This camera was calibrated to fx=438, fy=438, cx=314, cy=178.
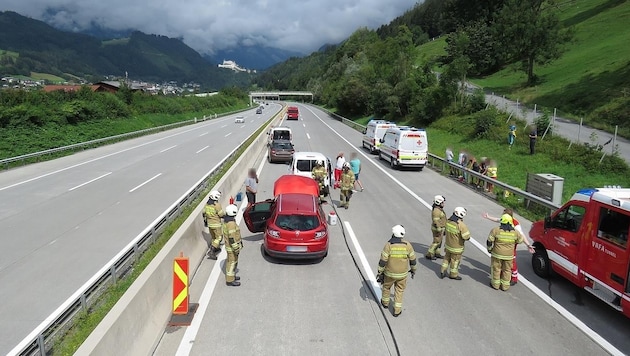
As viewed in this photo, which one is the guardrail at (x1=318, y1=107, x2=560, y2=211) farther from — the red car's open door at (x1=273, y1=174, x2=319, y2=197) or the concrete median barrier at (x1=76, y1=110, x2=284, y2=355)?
the concrete median barrier at (x1=76, y1=110, x2=284, y2=355)

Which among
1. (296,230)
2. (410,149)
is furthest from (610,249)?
(410,149)

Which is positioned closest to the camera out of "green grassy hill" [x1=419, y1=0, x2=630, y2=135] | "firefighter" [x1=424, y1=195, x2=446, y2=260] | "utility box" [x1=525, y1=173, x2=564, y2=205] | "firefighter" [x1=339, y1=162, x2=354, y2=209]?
"firefighter" [x1=424, y1=195, x2=446, y2=260]

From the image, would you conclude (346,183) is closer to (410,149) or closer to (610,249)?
(610,249)

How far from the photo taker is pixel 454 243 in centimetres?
893

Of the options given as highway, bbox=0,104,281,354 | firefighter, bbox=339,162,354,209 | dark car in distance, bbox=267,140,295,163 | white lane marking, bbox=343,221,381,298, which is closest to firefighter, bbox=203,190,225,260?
highway, bbox=0,104,281,354

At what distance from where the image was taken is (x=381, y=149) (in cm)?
2731

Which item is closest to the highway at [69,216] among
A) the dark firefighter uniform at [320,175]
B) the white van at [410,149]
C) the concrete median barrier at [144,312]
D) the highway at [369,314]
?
the concrete median barrier at [144,312]

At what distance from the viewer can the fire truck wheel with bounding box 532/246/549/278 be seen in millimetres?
9328

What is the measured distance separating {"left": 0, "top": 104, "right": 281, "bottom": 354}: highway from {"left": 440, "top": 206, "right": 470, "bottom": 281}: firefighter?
289 inches

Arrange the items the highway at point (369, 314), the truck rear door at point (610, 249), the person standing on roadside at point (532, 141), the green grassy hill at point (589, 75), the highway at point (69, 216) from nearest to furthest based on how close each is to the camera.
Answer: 1. the highway at point (369, 314)
2. the truck rear door at point (610, 249)
3. the highway at point (69, 216)
4. the person standing on roadside at point (532, 141)
5. the green grassy hill at point (589, 75)

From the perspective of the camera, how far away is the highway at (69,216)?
809 centimetres

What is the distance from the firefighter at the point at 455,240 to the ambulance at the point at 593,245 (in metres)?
1.86

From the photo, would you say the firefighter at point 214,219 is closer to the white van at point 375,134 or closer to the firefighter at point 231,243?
the firefighter at point 231,243

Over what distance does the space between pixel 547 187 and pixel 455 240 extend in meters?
7.79
